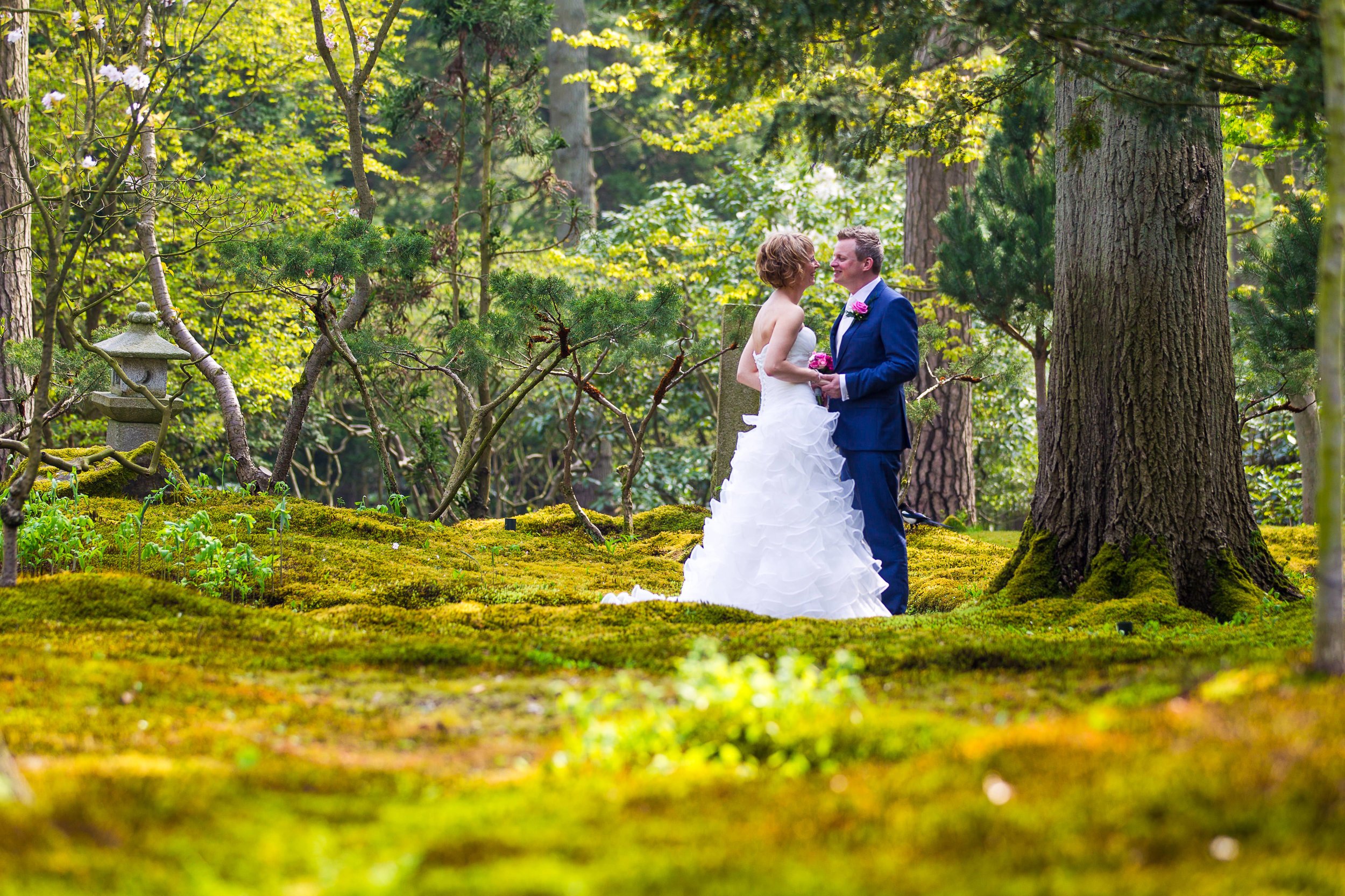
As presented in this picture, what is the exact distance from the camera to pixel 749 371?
607 centimetres

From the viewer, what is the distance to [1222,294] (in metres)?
5.21

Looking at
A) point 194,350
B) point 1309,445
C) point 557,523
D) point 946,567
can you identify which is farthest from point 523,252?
point 1309,445

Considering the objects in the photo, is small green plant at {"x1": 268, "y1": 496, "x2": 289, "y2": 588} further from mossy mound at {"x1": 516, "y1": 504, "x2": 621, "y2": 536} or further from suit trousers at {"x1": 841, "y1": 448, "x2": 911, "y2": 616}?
suit trousers at {"x1": 841, "y1": 448, "x2": 911, "y2": 616}

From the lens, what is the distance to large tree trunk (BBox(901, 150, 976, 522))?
10.9m

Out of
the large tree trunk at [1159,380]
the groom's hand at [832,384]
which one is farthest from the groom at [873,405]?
the large tree trunk at [1159,380]

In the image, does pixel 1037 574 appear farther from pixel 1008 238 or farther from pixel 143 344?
pixel 143 344

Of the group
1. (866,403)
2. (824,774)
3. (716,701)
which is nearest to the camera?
(824,774)

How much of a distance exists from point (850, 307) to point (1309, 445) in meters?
6.68

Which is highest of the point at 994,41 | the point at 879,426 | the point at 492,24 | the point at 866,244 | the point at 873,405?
the point at 492,24

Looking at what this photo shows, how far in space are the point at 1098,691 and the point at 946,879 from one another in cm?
165

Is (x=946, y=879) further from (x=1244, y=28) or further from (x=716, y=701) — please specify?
(x=1244, y=28)

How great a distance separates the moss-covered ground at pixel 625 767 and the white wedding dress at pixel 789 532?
0.54m

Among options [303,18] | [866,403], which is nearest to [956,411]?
[866,403]

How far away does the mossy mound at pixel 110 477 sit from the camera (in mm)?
7492
